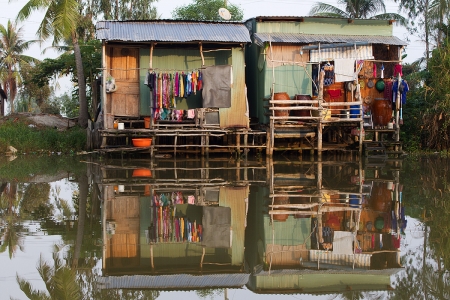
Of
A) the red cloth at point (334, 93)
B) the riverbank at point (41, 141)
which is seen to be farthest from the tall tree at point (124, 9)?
the red cloth at point (334, 93)

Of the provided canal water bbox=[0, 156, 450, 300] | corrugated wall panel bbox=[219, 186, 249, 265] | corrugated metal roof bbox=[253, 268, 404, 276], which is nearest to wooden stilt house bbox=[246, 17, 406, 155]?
canal water bbox=[0, 156, 450, 300]

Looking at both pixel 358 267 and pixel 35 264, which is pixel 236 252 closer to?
pixel 358 267

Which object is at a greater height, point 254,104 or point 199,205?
point 254,104

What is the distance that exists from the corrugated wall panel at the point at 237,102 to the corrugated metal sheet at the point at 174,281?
12843 mm

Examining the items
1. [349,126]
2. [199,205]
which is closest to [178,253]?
[199,205]

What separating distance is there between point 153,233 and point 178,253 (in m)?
0.96

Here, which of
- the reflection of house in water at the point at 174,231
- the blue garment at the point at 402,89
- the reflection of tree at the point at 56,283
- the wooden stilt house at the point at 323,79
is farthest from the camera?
the blue garment at the point at 402,89

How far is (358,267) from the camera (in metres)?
6.26

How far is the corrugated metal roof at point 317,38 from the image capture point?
Answer: 736 inches

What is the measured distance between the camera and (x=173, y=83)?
17.9 metres

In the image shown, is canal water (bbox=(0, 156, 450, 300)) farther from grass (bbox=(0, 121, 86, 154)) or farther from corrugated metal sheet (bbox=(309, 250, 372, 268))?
grass (bbox=(0, 121, 86, 154))

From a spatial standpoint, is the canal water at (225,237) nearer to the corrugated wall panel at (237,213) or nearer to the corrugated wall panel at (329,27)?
the corrugated wall panel at (237,213)

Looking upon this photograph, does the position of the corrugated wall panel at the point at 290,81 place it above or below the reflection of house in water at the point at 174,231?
above

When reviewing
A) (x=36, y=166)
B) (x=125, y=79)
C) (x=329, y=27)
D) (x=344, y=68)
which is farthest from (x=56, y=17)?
(x=344, y=68)
